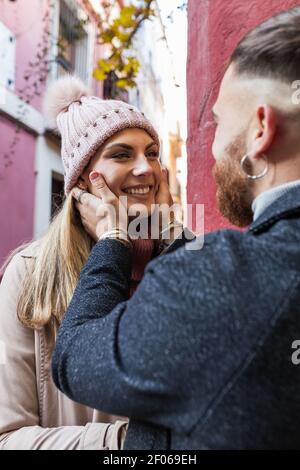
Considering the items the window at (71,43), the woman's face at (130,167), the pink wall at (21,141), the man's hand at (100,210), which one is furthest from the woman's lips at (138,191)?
the window at (71,43)

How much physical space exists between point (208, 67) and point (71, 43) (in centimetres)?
827

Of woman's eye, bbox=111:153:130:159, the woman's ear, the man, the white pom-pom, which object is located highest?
the white pom-pom

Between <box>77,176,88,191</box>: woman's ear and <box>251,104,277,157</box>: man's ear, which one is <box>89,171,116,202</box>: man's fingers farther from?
<box>251,104,277,157</box>: man's ear

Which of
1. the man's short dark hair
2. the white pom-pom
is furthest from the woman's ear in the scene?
the man's short dark hair

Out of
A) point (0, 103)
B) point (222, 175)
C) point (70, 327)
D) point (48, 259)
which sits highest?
point (0, 103)

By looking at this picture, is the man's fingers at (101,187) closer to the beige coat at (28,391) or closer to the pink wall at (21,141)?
the beige coat at (28,391)

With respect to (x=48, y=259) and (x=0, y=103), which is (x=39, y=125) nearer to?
(x=0, y=103)

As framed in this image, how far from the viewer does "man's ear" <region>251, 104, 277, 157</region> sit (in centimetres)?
107

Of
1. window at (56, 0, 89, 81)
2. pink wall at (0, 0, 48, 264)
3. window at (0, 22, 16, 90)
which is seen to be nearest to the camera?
window at (0, 22, 16, 90)

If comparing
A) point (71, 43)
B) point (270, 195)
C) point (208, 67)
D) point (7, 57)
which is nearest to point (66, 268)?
point (270, 195)

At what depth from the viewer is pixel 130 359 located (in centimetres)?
89

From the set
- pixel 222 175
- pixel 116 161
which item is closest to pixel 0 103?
pixel 116 161

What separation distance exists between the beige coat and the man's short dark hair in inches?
40.0
